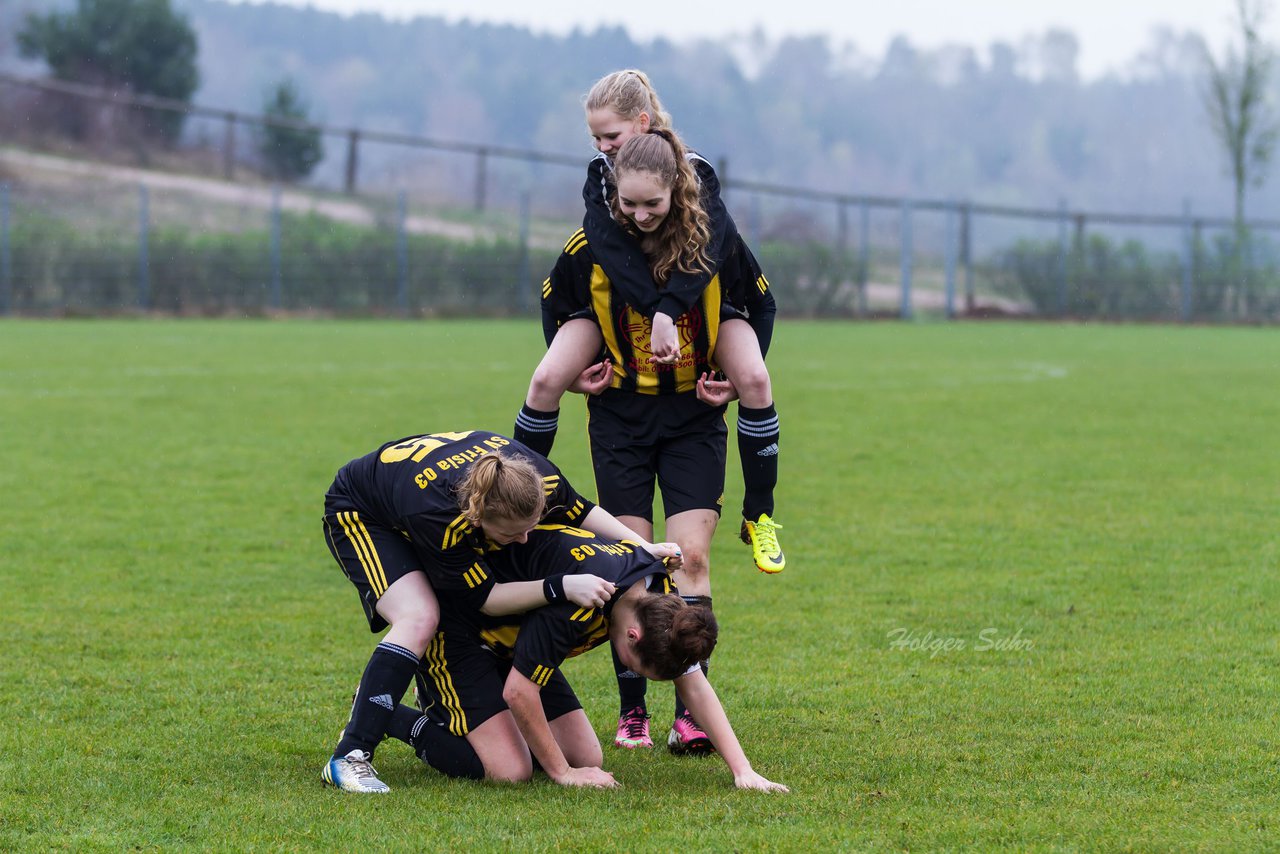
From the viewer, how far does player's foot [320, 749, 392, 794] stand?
4699 millimetres

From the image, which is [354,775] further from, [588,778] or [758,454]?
[758,454]

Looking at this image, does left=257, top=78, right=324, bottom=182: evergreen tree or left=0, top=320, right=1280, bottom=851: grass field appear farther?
left=257, top=78, right=324, bottom=182: evergreen tree

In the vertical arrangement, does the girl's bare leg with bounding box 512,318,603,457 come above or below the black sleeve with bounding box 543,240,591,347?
below

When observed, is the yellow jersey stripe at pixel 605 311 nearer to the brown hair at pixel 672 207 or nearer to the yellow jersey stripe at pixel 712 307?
the brown hair at pixel 672 207

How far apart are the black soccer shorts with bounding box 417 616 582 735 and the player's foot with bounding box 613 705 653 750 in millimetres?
299

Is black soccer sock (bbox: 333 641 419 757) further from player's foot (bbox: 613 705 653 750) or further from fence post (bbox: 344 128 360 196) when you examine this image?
fence post (bbox: 344 128 360 196)

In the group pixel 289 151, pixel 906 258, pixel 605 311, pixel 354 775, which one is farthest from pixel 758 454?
pixel 289 151

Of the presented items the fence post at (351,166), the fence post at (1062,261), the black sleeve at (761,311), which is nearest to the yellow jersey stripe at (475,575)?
the black sleeve at (761,311)

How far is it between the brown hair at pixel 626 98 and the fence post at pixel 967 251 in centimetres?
3427

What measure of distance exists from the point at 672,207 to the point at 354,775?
2.12 m

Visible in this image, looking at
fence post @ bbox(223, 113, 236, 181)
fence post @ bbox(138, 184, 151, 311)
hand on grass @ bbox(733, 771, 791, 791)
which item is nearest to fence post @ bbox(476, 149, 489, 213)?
fence post @ bbox(223, 113, 236, 181)

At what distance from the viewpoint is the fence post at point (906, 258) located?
38.3 meters

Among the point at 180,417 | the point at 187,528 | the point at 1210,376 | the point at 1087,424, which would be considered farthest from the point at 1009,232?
the point at 187,528

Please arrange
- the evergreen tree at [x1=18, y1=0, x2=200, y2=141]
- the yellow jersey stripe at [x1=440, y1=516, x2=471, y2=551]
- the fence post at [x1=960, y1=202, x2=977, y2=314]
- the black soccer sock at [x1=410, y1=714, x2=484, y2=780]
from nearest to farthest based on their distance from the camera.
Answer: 1. the yellow jersey stripe at [x1=440, y1=516, x2=471, y2=551]
2. the black soccer sock at [x1=410, y1=714, x2=484, y2=780]
3. the fence post at [x1=960, y1=202, x2=977, y2=314]
4. the evergreen tree at [x1=18, y1=0, x2=200, y2=141]
